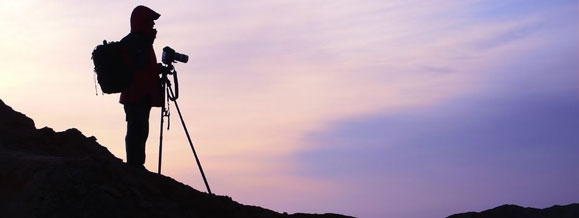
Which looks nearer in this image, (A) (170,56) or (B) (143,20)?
(B) (143,20)

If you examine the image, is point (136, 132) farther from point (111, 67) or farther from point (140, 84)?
point (111, 67)

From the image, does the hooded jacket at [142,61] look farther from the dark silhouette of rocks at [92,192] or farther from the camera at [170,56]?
the dark silhouette of rocks at [92,192]

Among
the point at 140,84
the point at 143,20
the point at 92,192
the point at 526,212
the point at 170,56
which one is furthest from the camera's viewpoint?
the point at 526,212

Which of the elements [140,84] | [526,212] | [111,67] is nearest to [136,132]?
[140,84]

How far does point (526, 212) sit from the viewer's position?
63.2 ft

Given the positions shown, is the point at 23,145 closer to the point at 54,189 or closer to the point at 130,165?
the point at 130,165

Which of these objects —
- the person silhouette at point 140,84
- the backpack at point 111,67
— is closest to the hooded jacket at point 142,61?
the person silhouette at point 140,84

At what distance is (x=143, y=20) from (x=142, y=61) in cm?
72

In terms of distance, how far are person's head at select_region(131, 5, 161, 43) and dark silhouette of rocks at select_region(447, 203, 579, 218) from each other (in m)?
9.85

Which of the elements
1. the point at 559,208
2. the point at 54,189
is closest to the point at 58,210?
the point at 54,189

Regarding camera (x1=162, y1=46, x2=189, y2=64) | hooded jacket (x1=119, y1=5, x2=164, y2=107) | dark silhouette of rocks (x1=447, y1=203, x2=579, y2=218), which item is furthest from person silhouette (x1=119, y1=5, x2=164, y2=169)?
dark silhouette of rocks (x1=447, y1=203, x2=579, y2=218)

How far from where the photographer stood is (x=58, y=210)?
34.8ft

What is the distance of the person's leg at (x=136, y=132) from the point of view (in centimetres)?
Answer: 1277

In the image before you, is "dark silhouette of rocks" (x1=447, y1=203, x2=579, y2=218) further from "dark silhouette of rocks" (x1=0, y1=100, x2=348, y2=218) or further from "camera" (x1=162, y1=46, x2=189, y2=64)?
"camera" (x1=162, y1=46, x2=189, y2=64)
